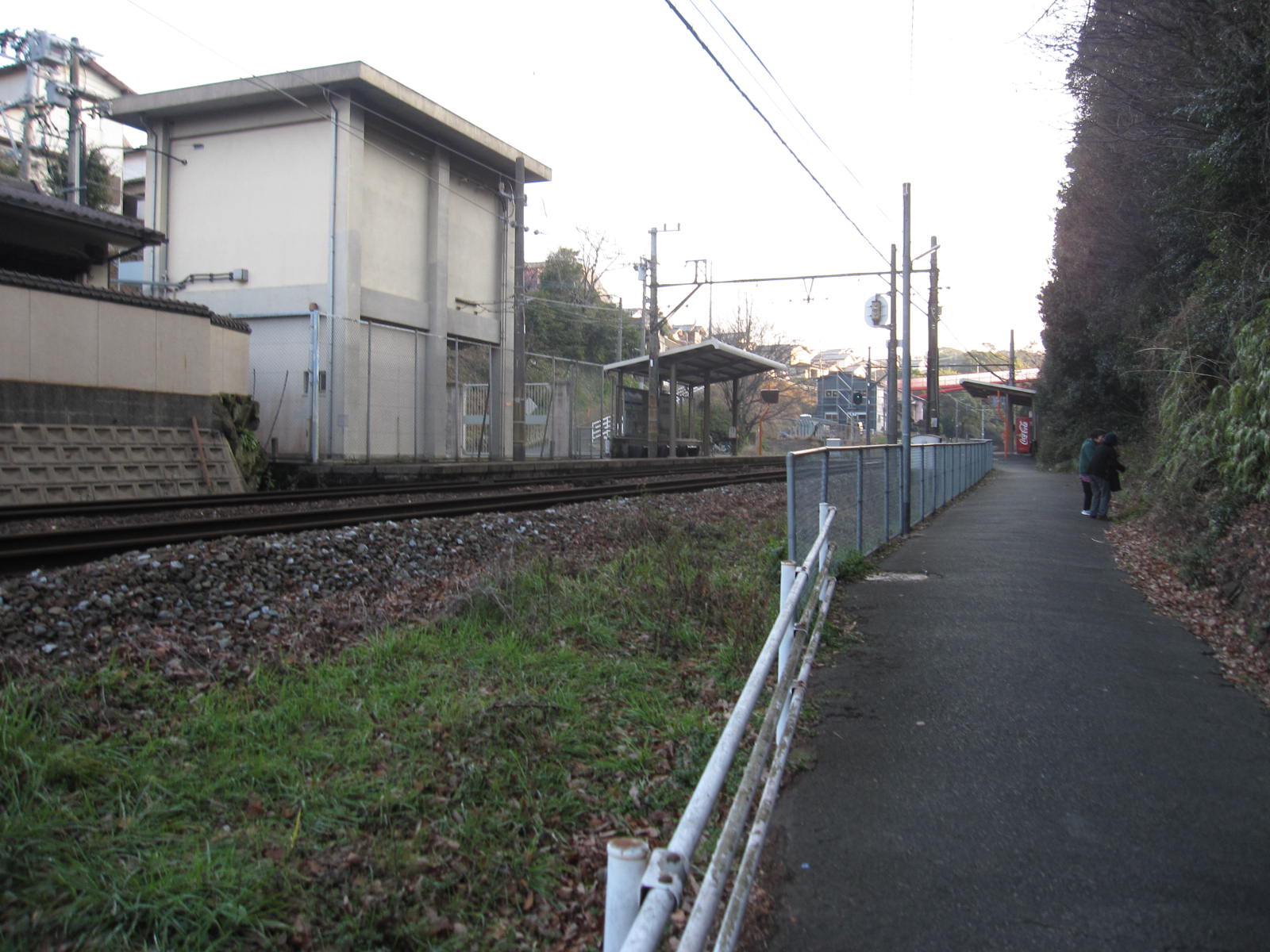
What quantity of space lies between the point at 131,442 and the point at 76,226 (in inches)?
268

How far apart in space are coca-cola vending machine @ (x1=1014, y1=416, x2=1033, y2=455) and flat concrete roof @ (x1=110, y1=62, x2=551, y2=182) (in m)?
35.8

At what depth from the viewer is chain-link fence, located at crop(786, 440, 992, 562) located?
8078mm

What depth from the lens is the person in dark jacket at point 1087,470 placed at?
1571 centimetres

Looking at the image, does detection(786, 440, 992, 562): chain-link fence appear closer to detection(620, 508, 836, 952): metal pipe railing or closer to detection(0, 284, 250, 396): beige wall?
detection(620, 508, 836, 952): metal pipe railing

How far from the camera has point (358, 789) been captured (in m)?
4.19

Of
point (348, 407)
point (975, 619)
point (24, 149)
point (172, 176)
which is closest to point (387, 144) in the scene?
point (172, 176)

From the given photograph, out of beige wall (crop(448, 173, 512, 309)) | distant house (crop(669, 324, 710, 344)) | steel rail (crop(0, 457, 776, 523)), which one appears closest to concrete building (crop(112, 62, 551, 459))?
beige wall (crop(448, 173, 512, 309))

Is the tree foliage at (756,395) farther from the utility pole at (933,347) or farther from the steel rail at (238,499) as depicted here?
the steel rail at (238,499)

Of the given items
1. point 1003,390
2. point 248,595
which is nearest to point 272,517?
point 248,595

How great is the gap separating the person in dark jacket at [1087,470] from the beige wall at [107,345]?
1582 centimetres

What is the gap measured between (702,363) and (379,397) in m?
14.2

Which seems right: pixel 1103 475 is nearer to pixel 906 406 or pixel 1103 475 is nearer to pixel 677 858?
pixel 906 406

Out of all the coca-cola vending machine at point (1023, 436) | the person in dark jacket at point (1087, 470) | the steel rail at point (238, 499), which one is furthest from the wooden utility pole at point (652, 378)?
the coca-cola vending machine at point (1023, 436)

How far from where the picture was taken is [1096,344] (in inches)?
1101
